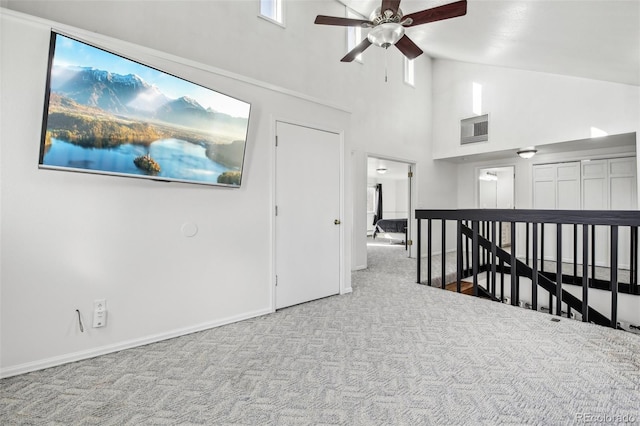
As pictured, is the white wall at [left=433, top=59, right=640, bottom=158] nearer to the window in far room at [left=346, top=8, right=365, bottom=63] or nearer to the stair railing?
the stair railing

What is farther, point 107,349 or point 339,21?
point 339,21

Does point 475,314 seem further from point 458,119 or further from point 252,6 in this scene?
point 458,119

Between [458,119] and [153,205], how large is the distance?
6.22m

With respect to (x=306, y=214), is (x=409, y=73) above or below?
above

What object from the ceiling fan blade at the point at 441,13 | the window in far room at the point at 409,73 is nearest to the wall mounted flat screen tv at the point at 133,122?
the ceiling fan blade at the point at 441,13

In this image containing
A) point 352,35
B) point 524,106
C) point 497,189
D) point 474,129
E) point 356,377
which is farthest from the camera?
point 497,189

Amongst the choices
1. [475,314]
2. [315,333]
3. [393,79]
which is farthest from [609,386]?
[393,79]

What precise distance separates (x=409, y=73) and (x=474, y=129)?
5.84 ft

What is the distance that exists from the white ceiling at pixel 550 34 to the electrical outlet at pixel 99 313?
13.9 ft

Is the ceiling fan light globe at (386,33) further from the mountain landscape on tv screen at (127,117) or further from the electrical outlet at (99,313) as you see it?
the electrical outlet at (99,313)

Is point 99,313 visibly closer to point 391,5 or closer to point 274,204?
point 274,204

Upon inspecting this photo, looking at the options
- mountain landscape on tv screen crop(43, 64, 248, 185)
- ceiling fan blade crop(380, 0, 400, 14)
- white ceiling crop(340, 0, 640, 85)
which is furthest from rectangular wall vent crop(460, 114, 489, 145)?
mountain landscape on tv screen crop(43, 64, 248, 185)

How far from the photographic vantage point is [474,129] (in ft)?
20.8

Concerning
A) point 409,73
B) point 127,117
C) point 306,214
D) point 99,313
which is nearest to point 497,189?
point 409,73
